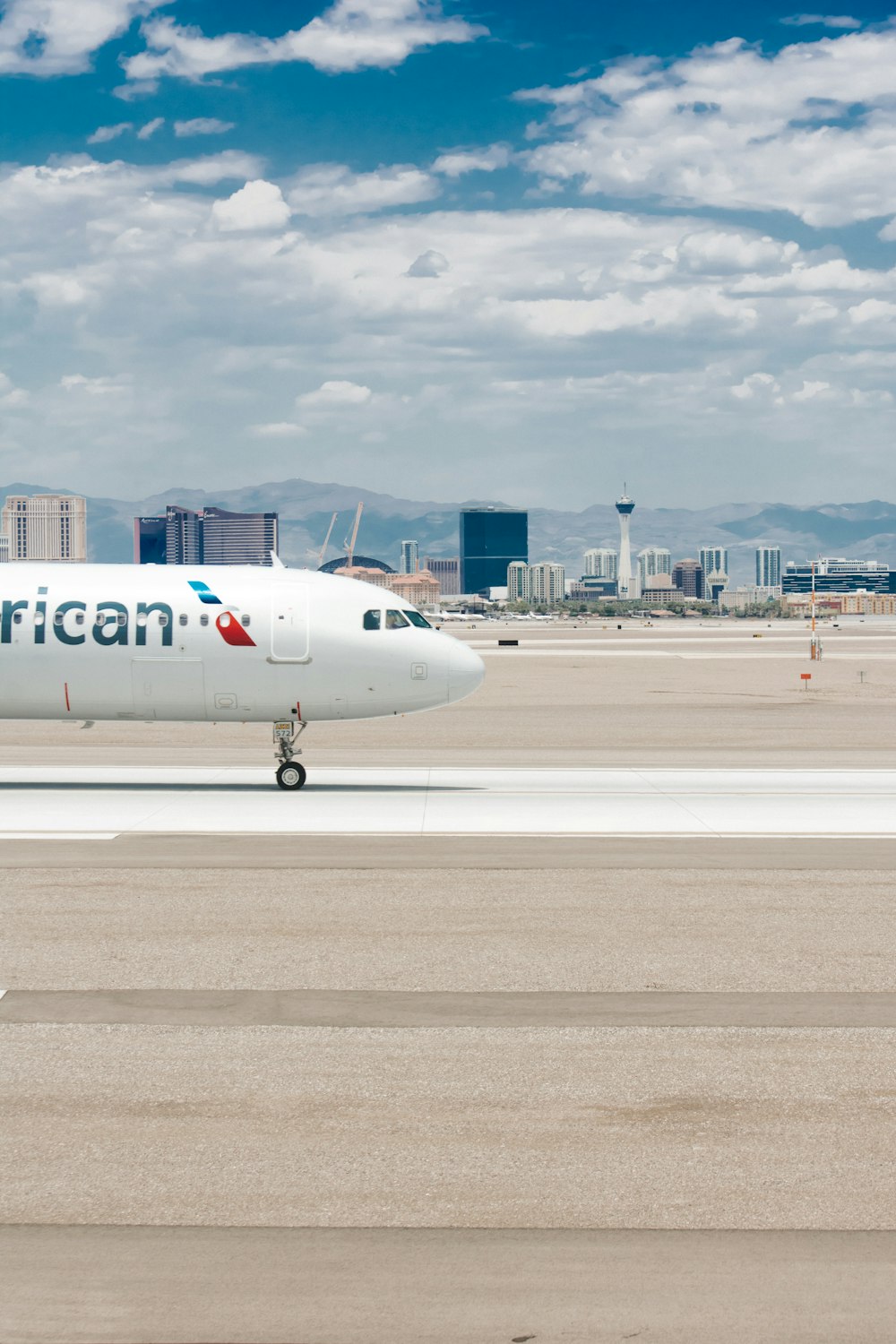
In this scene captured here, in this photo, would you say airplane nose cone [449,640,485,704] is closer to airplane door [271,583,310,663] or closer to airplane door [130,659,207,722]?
airplane door [271,583,310,663]

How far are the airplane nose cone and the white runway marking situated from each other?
2.26m

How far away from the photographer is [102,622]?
92.7 feet

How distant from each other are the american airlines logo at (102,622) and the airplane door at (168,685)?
18.3 inches

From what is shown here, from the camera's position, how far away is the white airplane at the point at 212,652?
92.8ft

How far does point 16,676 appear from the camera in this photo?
28344 mm

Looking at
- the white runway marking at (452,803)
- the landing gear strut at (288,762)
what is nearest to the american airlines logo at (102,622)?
the landing gear strut at (288,762)

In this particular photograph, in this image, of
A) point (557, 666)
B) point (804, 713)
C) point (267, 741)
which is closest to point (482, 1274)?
point (267, 741)

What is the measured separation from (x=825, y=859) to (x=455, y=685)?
401 inches

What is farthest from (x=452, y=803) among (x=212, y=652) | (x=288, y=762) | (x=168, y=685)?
(x=168, y=685)

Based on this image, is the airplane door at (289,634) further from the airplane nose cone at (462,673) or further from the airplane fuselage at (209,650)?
the airplane nose cone at (462,673)

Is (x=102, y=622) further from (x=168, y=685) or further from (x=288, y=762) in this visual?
(x=288, y=762)

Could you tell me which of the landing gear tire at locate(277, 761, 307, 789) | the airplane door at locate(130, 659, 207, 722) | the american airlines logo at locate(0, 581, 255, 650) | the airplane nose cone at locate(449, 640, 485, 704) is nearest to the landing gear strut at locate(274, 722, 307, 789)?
the landing gear tire at locate(277, 761, 307, 789)

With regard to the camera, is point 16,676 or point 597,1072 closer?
point 597,1072

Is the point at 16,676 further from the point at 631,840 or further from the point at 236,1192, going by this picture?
the point at 236,1192
